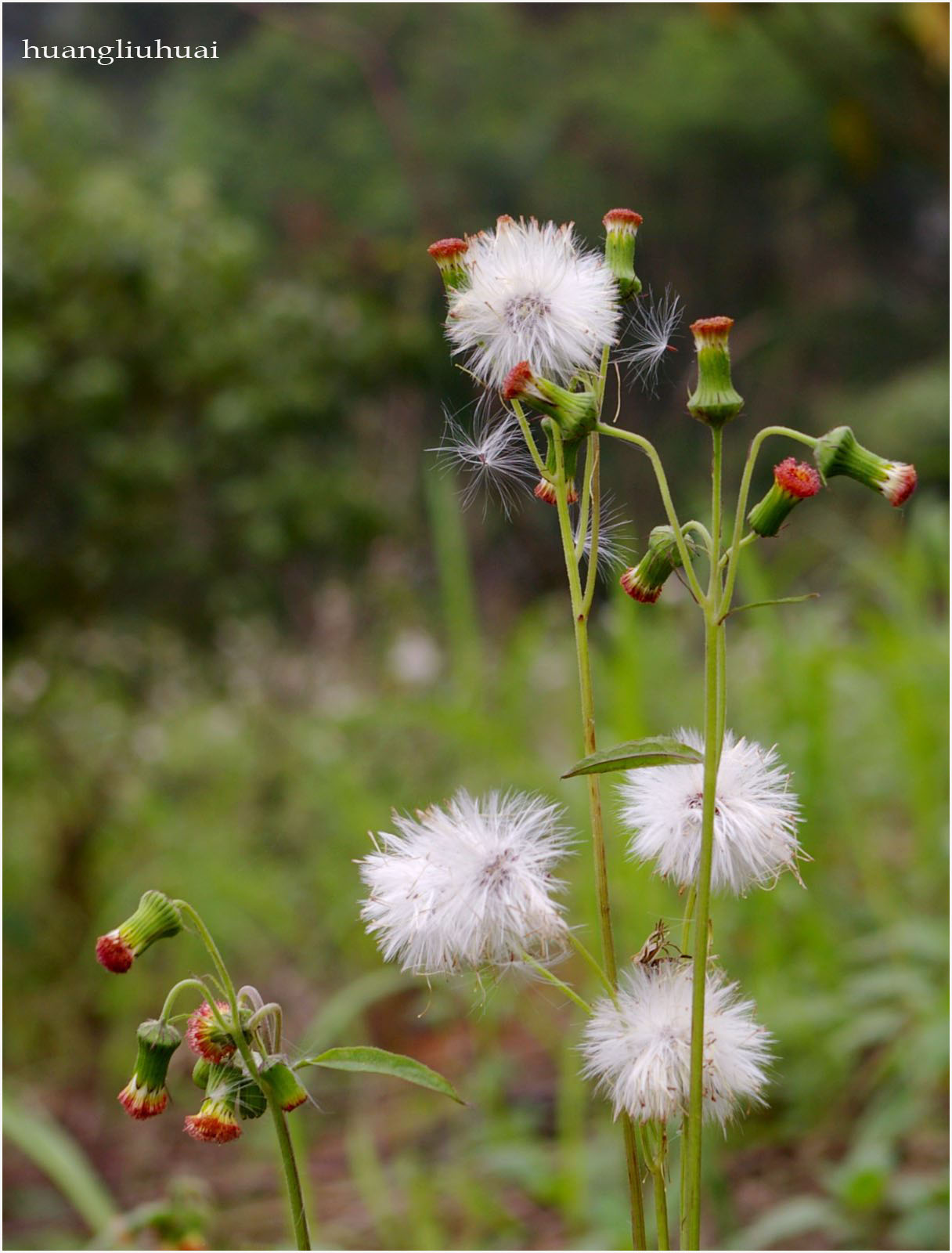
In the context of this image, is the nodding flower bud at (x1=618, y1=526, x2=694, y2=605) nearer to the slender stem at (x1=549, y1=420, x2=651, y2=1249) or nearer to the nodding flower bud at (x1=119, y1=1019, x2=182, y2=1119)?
the slender stem at (x1=549, y1=420, x2=651, y2=1249)

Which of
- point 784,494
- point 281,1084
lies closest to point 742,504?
point 784,494

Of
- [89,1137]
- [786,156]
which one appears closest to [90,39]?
[786,156]

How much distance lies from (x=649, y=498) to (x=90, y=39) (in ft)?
8.11

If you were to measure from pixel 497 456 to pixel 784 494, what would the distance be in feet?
0.41

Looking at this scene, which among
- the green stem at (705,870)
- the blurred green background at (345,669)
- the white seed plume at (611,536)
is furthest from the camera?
the blurred green background at (345,669)

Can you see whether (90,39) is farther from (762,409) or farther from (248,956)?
(248,956)

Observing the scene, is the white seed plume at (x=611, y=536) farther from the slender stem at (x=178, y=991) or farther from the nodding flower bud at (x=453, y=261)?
the slender stem at (x=178, y=991)

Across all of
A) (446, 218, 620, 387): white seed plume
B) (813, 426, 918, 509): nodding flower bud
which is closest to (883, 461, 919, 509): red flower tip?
(813, 426, 918, 509): nodding flower bud

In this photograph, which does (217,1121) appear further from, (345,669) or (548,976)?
(345,669)

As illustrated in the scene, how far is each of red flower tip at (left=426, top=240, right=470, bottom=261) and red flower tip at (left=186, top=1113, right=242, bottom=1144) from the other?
288 mm

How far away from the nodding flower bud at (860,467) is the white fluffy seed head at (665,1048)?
0.55 feet

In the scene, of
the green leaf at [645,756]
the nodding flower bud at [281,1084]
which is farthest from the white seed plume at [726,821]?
the nodding flower bud at [281,1084]

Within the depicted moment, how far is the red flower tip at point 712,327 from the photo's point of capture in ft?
1.18

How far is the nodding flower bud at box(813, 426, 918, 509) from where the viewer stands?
0.37 meters
